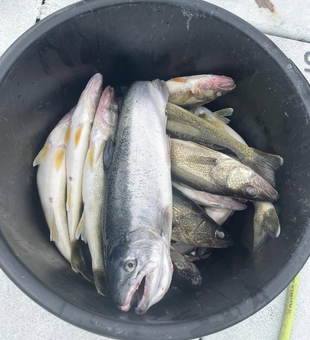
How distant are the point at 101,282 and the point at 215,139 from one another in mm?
1050

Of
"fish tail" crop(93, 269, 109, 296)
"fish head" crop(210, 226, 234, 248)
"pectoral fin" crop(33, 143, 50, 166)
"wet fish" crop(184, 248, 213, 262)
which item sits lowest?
"wet fish" crop(184, 248, 213, 262)

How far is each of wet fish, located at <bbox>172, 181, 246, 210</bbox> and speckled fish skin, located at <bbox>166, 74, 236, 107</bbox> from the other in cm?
60

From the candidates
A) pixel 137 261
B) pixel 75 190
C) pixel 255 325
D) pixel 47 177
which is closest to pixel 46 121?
pixel 47 177

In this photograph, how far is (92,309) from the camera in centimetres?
115

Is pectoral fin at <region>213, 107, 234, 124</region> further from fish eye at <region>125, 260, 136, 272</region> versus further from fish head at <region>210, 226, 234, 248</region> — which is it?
fish eye at <region>125, 260, 136, 272</region>

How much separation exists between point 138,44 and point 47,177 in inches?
Result: 38.9

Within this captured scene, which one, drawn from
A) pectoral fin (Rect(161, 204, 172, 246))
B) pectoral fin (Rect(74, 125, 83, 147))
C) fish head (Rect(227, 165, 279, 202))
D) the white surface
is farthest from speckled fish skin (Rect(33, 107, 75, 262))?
the white surface

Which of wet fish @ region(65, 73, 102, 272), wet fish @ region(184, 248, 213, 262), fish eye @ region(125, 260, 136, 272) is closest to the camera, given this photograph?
fish eye @ region(125, 260, 136, 272)

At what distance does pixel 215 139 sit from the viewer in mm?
1713

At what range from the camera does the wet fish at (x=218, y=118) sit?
72.9 inches

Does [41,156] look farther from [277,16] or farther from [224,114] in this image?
[277,16]

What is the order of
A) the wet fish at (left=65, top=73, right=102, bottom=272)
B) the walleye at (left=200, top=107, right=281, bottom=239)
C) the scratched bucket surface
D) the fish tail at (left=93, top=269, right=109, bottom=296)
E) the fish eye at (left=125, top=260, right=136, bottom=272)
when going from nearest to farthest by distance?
the scratched bucket surface, the fish eye at (left=125, top=260, right=136, bottom=272), the fish tail at (left=93, top=269, right=109, bottom=296), the walleye at (left=200, top=107, right=281, bottom=239), the wet fish at (left=65, top=73, right=102, bottom=272)

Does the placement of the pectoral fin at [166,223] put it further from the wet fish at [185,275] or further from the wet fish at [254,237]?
the wet fish at [254,237]

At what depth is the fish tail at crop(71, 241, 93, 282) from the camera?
58.4 inches
